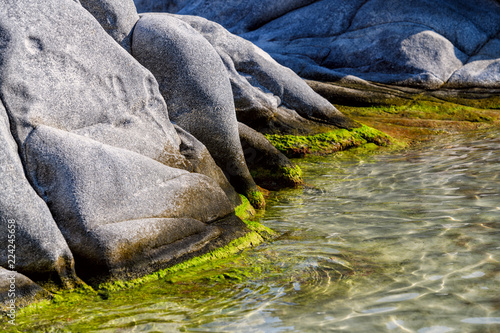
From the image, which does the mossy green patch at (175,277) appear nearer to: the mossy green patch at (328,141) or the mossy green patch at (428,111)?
the mossy green patch at (328,141)

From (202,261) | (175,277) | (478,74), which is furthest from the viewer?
(478,74)

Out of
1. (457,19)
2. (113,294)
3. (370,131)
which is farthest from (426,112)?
(113,294)

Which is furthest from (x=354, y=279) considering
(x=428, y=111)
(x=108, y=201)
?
(x=428, y=111)

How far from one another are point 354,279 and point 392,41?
1160cm

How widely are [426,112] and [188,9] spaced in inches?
430

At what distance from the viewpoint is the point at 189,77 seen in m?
5.59

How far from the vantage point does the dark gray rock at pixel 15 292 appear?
125 inches

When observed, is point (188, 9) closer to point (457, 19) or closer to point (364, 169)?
point (457, 19)

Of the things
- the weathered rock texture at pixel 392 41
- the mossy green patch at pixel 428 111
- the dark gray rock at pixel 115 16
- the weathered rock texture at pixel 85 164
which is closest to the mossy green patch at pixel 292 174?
the weathered rock texture at pixel 85 164

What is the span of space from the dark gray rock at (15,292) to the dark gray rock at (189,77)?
8.89 ft

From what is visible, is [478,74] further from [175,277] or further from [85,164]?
[85,164]

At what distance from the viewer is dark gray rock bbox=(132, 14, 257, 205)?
5566 millimetres

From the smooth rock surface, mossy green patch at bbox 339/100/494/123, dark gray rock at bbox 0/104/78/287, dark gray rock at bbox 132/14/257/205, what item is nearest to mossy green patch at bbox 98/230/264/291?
dark gray rock at bbox 0/104/78/287

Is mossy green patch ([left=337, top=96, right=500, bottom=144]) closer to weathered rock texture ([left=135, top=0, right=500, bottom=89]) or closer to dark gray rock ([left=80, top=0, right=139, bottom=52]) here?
weathered rock texture ([left=135, top=0, right=500, bottom=89])
